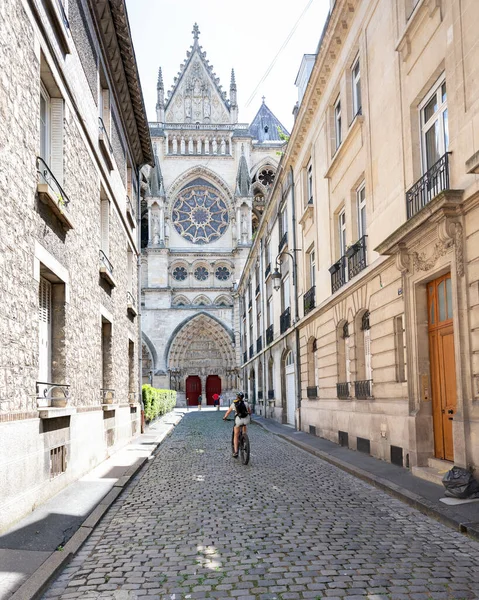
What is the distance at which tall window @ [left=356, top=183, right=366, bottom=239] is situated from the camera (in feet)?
45.3

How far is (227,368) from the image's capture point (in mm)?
52812

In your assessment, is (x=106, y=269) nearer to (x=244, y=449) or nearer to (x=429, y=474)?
(x=244, y=449)

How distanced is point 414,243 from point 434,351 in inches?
67.8

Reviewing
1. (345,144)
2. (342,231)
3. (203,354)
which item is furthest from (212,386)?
(345,144)

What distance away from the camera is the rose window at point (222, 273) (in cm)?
5388

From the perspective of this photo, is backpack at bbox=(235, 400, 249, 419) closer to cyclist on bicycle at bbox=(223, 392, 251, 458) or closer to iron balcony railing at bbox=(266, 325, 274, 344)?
cyclist on bicycle at bbox=(223, 392, 251, 458)

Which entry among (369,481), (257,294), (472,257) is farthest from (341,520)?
(257,294)

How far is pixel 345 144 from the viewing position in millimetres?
14148

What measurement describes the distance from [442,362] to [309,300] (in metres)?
9.51

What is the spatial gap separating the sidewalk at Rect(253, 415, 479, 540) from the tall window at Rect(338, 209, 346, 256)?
4723mm

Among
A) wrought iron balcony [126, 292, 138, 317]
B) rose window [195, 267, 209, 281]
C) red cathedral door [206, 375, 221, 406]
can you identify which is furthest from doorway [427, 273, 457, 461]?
red cathedral door [206, 375, 221, 406]

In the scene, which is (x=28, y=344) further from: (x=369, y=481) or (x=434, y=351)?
(x=434, y=351)

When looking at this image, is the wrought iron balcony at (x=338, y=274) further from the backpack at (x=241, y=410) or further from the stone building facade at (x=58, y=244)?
the stone building facade at (x=58, y=244)

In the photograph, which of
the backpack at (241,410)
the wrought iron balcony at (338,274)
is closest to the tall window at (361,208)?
the wrought iron balcony at (338,274)
